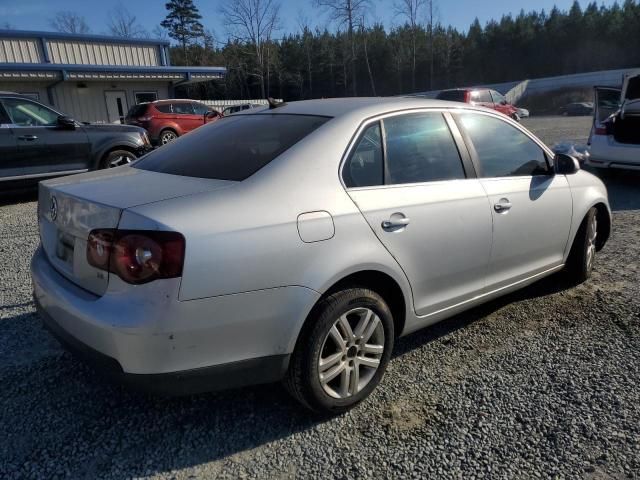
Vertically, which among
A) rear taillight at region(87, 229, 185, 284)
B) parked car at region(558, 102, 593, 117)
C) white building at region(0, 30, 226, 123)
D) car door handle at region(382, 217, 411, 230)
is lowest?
parked car at region(558, 102, 593, 117)

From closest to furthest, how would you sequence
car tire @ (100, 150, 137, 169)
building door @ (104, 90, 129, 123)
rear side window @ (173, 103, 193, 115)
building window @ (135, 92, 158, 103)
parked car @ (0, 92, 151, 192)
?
parked car @ (0, 92, 151, 192), car tire @ (100, 150, 137, 169), rear side window @ (173, 103, 193, 115), building door @ (104, 90, 129, 123), building window @ (135, 92, 158, 103)

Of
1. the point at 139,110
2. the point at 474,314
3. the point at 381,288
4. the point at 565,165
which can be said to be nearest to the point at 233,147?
the point at 381,288

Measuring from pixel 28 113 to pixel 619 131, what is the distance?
9588 millimetres

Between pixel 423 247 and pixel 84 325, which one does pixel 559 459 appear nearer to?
pixel 423 247

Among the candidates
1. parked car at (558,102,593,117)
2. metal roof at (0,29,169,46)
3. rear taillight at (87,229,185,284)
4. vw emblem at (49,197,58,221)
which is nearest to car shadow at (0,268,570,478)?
rear taillight at (87,229,185,284)

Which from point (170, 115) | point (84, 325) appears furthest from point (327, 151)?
point (170, 115)

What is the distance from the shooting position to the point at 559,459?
7.46 feet

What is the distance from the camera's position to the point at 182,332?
204 cm

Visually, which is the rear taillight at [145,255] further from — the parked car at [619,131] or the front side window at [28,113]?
the parked car at [619,131]

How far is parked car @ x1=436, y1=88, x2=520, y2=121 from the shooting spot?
61.5ft

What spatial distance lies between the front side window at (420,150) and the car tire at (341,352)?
0.72 meters

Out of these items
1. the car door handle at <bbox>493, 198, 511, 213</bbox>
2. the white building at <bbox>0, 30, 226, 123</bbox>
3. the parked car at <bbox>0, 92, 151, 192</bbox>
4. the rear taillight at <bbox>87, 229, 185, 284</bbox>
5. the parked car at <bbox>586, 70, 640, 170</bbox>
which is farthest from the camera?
the white building at <bbox>0, 30, 226, 123</bbox>

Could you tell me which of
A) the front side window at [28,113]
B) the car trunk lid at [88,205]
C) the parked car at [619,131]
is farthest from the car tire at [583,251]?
the front side window at [28,113]

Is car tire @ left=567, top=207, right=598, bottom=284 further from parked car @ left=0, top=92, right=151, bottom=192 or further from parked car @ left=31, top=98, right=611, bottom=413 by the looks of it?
parked car @ left=0, top=92, right=151, bottom=192
